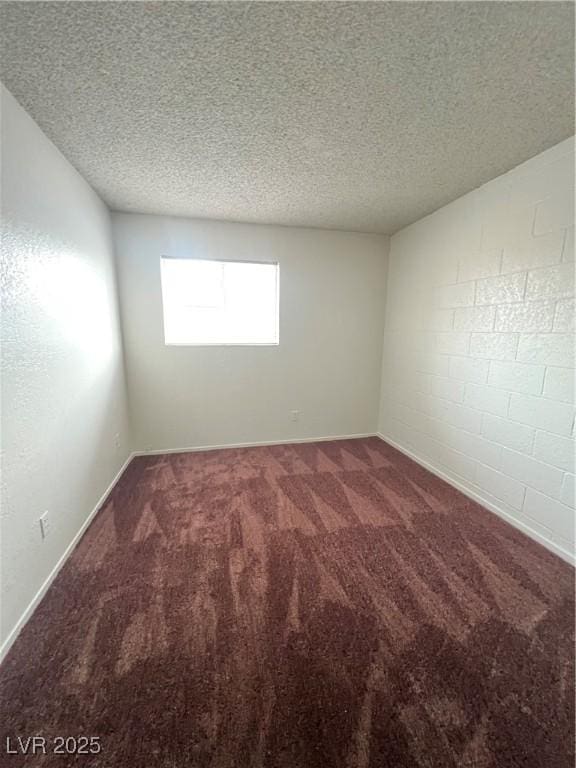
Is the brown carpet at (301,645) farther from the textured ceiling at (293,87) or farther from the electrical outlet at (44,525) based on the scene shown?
the textured ceiling at (293,87)

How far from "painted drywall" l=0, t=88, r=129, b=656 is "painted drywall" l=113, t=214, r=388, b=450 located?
0.60 meters

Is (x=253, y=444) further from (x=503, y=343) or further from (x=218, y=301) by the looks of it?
(x=503, y=343)

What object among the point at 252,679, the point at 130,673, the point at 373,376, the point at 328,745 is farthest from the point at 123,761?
the point at 373,376

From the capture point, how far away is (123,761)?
Answer: 2.93ft

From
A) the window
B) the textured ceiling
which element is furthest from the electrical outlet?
the textured ceiling

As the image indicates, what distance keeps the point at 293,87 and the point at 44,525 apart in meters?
2.52

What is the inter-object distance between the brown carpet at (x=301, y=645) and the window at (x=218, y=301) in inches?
73.5

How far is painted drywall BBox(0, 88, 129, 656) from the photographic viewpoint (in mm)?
1271

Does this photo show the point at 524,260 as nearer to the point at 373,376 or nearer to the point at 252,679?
the point at 373,376

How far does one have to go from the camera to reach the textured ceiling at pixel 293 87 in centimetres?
101

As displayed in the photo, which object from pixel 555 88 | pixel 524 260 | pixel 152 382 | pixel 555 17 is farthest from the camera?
pixel 152 382

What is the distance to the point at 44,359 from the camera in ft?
5.00

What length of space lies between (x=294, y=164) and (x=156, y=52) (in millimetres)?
985

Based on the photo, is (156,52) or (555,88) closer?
(156,52)
